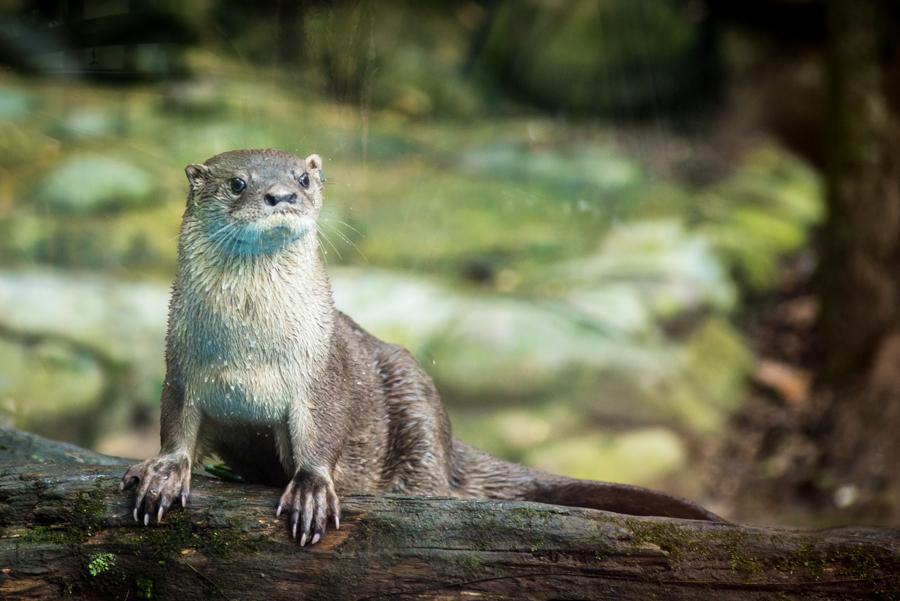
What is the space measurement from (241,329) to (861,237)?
433 centimetres

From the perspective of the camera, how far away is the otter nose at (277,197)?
2.24 metres

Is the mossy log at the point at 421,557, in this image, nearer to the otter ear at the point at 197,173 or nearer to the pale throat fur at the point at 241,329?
the pale throat fur at the point at 241,329

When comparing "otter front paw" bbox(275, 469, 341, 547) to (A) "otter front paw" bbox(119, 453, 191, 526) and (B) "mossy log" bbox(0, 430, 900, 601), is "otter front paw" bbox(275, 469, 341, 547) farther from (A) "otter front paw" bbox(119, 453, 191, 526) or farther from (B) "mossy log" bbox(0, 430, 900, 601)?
(A) "otter front paw" bbox(119, 453, 191, 526)

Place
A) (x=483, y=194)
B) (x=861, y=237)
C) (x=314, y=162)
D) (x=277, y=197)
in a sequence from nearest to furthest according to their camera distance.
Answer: (x=277, y=197) → (x=314, y=162) → (x=861, y=237) → (x=483, y=194)

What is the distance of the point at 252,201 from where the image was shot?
2.27m

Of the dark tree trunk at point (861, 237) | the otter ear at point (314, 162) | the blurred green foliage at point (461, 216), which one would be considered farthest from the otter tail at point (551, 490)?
the dark tree trunk at point (861, 237)

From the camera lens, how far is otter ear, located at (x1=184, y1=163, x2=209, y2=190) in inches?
93.0

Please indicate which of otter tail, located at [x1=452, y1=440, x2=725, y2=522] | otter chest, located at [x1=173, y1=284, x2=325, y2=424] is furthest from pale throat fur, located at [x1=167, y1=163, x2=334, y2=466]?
otter tail, located at [x1=452, y1=440, x2=725, y2=522]

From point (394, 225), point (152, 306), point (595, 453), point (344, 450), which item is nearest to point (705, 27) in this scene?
point (394, 225)

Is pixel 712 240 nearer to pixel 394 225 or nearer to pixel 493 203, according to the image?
pixel 493 203

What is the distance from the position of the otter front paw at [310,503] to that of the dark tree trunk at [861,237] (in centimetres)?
382

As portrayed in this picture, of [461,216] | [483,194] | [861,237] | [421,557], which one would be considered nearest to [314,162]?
[421,557]

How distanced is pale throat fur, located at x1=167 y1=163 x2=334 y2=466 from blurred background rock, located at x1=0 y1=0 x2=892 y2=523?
129 centimetres

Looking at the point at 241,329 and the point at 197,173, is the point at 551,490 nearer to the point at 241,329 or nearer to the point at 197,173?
the point at 241,329
